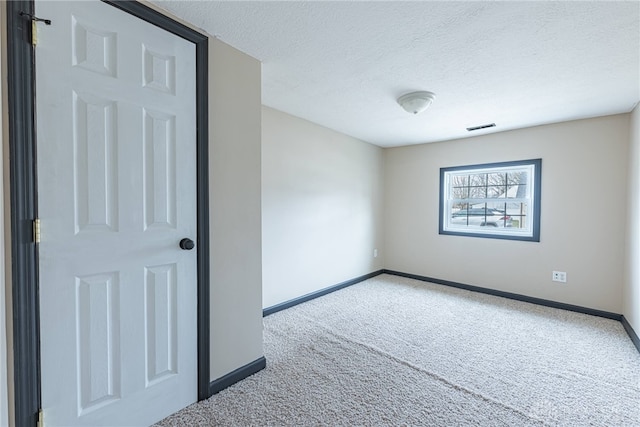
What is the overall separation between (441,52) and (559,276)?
310 centimetres

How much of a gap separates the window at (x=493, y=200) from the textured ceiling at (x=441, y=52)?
0.91m

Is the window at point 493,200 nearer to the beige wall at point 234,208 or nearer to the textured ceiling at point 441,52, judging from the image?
the textured ceiling at point 441,52

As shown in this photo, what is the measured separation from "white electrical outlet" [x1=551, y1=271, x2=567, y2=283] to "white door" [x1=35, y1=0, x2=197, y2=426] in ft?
12.9

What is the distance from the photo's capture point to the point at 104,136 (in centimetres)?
133

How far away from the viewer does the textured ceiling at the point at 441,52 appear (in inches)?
59.0

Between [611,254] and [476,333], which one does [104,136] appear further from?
[611,254]

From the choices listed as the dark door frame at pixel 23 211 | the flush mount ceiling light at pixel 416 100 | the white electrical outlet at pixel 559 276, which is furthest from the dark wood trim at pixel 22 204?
the white electrical outlet at pixel 559 276

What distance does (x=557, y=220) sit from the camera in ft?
11.1

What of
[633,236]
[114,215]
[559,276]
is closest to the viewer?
[114,215]

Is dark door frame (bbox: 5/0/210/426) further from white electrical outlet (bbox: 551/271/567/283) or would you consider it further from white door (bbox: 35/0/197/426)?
white electrical outlet (bbox: 551/271/567/283)

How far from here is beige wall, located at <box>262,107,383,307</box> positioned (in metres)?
3.11

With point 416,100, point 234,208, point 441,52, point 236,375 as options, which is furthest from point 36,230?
point 416,100

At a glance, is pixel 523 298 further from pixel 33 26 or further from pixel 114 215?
pixel 33 26

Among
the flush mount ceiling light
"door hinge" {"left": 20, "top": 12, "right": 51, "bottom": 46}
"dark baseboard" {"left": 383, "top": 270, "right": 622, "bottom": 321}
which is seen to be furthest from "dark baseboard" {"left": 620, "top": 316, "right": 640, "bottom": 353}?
"door hinge" {"left": 20, "top": 12, "right": 51, "bottom": 46}
